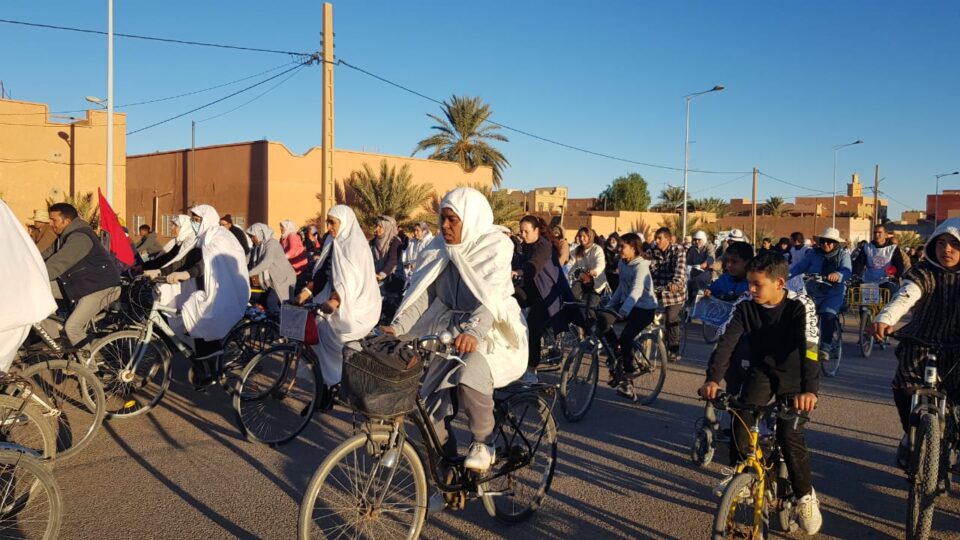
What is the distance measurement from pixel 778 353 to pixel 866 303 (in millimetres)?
8067

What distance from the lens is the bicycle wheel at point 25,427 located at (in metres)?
4.34

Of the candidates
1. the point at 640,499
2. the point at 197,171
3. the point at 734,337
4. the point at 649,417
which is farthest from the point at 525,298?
the point at 197,171

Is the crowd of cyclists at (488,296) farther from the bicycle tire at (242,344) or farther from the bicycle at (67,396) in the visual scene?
the bicycle at (67,396)

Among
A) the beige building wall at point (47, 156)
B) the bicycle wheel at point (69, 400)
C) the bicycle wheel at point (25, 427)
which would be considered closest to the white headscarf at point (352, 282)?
the bicycle wheel at point (69, 400)

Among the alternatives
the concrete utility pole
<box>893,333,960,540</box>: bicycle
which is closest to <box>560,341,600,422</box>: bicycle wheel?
<box>893,333,960,540</box>: bicycle

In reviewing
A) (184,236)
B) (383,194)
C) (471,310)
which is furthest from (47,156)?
(471,310)

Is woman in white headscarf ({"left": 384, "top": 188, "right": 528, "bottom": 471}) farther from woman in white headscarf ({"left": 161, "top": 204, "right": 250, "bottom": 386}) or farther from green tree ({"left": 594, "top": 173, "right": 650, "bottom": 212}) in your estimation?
green tree ({"left": 594, "top": 173, "right": 650, "bottom": 212})

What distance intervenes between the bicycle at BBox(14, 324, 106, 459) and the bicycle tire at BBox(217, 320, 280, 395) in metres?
1.43

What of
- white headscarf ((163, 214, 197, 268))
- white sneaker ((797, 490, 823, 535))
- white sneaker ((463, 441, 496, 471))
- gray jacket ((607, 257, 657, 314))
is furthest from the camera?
gray jacket ((607, 257, 657, 314))

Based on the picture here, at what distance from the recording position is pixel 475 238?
434 centimetres

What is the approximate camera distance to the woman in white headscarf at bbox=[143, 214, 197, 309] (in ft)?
23.7

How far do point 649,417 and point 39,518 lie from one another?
5.21m

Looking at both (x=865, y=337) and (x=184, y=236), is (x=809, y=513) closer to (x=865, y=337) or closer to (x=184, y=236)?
(x=184, y=236)

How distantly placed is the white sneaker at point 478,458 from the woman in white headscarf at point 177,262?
4268 mm
